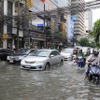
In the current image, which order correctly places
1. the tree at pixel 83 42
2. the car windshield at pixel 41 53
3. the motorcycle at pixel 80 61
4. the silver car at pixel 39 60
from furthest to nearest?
the tree at pixel 83 42 → the motorcycle at pixel 80 61 → the car windshield at pixel 41 53 → the silver car at pixel 39 60

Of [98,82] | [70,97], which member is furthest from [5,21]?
[70,97]

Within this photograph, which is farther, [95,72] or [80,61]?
[80,61]

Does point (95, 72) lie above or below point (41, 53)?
below

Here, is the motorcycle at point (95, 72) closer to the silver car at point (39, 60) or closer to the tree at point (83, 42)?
the silver car at point (39, 60)

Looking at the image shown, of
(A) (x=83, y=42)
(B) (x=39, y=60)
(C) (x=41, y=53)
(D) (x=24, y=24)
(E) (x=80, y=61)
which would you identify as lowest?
(E) (x=80, y=61)

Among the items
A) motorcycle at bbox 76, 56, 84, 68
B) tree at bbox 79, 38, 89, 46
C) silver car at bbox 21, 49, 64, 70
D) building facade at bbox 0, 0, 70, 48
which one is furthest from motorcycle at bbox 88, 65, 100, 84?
tree at bbox 79, 38, 89, 46

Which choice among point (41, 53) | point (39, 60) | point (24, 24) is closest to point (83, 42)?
point (24, 24)

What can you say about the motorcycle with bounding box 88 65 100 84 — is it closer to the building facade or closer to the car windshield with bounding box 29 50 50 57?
the car windshield with bounding box 29 50 50 57

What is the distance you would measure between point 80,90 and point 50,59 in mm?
9893

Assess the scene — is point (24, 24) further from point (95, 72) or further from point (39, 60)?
point (95, 72)

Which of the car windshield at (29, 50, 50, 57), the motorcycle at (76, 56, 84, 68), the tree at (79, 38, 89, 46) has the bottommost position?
the motorcycle at (76, 56, 84, 68)

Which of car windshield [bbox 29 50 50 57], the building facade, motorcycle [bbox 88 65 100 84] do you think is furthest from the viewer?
the building facade

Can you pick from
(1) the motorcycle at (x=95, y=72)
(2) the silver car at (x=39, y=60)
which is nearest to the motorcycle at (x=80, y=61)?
(2) the silver car at (x=39, y=60)

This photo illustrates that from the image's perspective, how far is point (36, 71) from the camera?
19.8 meters
